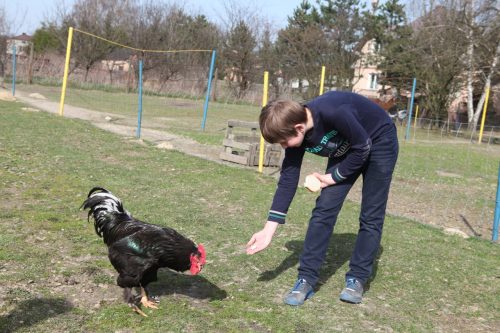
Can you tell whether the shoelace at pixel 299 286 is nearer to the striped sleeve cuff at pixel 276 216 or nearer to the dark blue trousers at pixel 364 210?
the dark blue trousers at pixel 364 210

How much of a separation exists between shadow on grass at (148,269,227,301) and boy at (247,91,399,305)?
544 mm

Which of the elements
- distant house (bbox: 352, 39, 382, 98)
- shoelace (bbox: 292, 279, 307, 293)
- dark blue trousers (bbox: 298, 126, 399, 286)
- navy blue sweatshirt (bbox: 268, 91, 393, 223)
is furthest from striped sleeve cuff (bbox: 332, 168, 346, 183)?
distant house (bbox: 352, 39, 382, 98)

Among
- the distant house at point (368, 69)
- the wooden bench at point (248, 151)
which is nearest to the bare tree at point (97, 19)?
the distant house at point (368, 69)

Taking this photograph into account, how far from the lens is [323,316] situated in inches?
140

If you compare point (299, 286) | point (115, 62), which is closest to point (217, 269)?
point (299, 286)

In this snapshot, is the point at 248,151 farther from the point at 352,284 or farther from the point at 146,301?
the point at 146,301

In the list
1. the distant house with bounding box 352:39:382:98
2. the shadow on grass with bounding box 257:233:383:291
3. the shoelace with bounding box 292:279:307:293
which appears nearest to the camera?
the shoelace with bounding box 292:279:307:293

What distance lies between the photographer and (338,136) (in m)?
3.46

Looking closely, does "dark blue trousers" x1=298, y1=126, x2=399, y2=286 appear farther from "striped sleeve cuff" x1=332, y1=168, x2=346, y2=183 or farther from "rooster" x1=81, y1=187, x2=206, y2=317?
"rooster" x1=81, y1=187, x2=206, y2=317

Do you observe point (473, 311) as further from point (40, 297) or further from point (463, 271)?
point (40, 297)

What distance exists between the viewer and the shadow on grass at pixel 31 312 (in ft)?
10.1

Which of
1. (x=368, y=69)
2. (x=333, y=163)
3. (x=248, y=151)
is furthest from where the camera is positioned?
(x=368, y=69)

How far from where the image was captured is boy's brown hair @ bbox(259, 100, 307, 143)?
10.4 ft

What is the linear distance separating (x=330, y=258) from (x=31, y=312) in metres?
2.65
